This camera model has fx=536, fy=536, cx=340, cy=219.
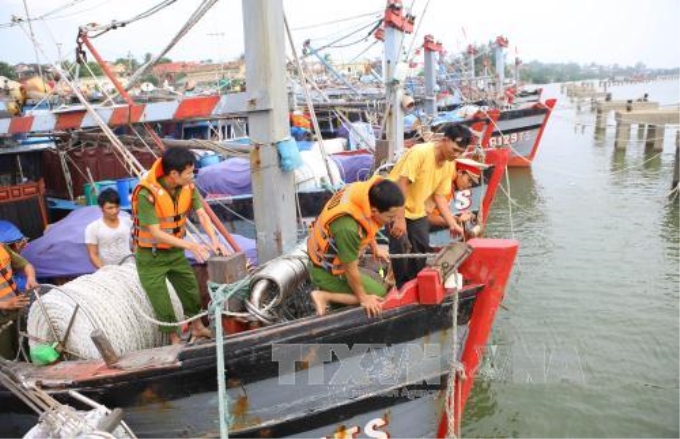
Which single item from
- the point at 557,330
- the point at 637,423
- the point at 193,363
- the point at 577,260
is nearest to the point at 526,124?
the point at 577,260

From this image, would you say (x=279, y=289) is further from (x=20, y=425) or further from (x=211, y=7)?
(x=211, y=7)

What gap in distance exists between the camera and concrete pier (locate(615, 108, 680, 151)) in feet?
65.1

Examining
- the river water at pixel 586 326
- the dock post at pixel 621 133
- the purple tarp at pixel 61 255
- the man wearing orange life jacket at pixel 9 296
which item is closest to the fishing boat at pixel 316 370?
the man wearing orange life jacket at pixel 9 296

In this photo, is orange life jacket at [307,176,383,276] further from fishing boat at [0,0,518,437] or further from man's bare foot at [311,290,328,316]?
fishing boat at [0,0,518,437]

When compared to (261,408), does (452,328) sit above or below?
above

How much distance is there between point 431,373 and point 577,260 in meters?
7.58

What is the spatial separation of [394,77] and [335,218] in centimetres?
492

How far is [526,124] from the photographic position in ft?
66.4

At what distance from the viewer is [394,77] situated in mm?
7711

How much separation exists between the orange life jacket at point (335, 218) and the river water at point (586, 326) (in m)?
3.22

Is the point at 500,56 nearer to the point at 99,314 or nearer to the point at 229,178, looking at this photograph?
the point at 229,178

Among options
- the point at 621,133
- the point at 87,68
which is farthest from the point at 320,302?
the point at 621,133

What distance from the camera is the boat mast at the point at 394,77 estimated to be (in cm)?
768

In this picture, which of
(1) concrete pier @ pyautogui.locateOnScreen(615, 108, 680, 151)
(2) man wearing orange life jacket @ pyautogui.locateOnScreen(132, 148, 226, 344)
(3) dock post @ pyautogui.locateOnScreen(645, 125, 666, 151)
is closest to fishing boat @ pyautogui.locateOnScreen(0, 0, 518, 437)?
(2) man wearing orange life jacket @ pyautogui.locateOnScreen(132, 148, 226, 344)
